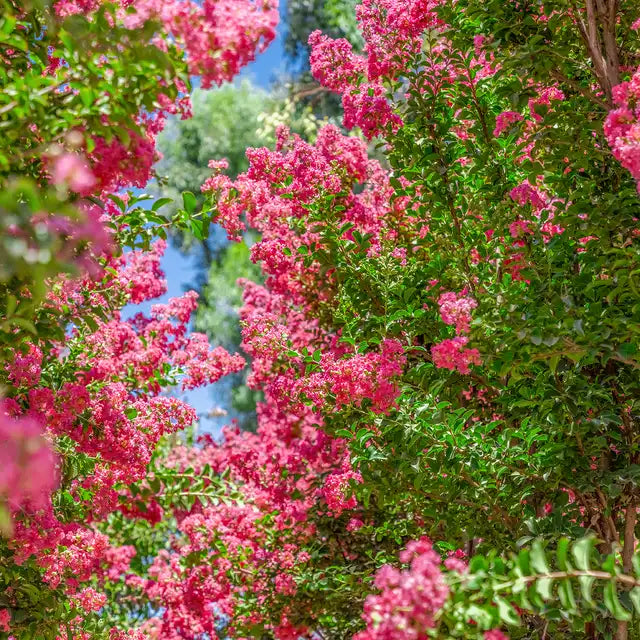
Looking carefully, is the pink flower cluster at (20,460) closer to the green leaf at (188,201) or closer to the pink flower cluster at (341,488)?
the green leaf at (188,201)

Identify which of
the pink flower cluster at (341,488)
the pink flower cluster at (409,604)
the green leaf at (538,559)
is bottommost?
the pink flower cluster at (409,604)

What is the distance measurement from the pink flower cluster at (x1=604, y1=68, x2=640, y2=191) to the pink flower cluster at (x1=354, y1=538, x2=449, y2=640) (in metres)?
1.30

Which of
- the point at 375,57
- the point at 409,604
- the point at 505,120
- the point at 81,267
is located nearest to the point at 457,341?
the point at 505,120

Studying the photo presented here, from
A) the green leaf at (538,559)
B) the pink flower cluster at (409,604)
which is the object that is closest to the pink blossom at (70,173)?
the pink flower cluster at (409,604)

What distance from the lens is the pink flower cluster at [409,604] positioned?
149 cm

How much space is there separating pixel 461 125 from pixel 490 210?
0.73 metres

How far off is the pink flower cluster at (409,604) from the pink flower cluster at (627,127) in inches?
51.1

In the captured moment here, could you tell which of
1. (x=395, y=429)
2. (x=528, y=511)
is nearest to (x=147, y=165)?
(x=395, y=429)

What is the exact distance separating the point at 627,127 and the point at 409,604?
5.19ft

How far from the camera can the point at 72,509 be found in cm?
332

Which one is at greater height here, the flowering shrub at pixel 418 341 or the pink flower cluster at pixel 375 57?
the pink flower cluster at pixel 375 57

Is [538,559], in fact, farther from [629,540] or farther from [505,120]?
[505,120]

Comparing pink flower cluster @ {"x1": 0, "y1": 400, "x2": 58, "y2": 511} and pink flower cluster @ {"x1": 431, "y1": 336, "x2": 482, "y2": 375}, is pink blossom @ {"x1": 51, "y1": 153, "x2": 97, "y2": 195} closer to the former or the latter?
pink flower cluster @ {"x1": 0, "y1": 400, "x2": 58, "y2": 511}

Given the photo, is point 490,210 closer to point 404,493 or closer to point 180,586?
point 404,493
